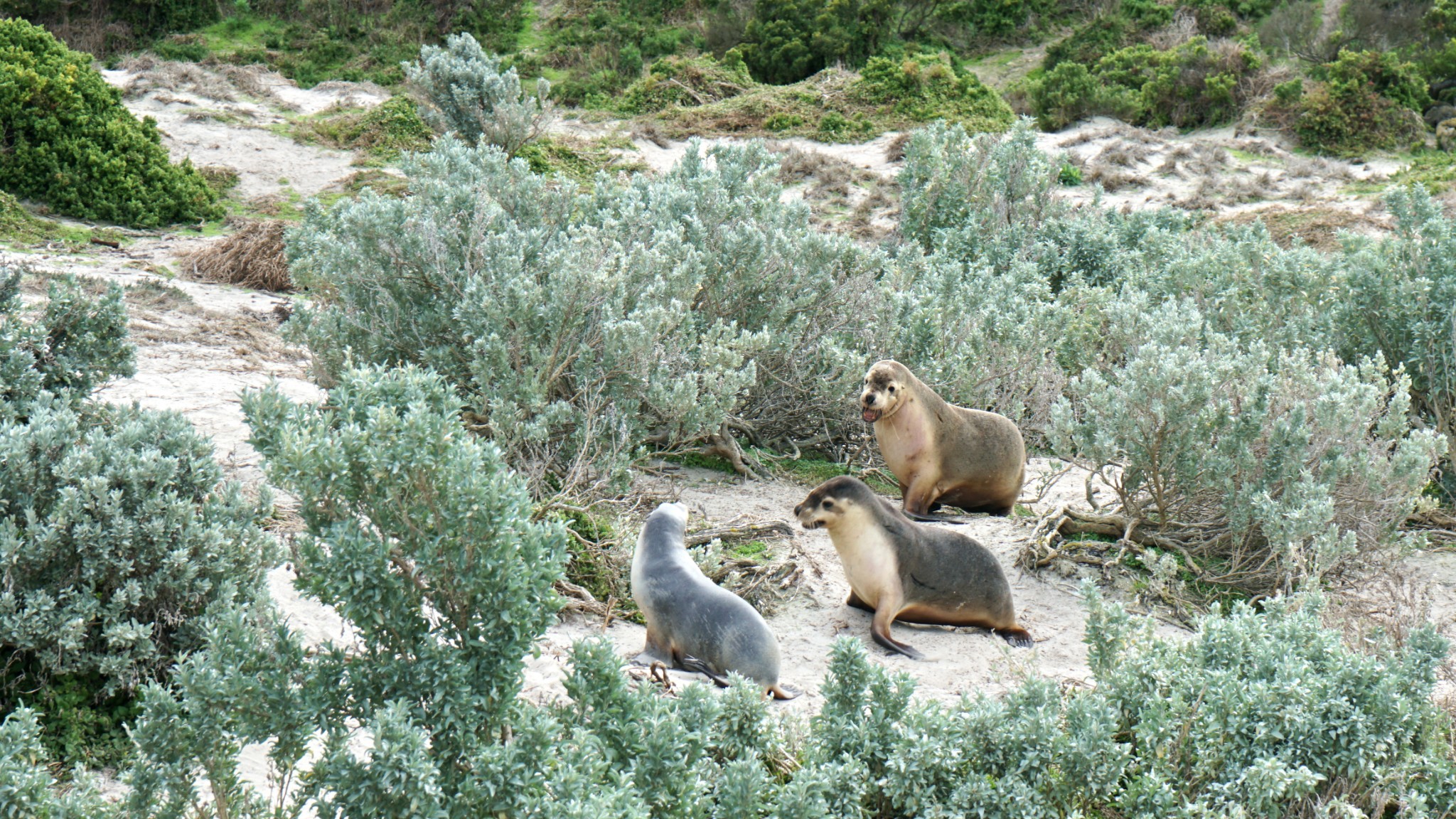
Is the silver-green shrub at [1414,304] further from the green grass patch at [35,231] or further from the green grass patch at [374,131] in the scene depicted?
the green grass patch at [374,131]

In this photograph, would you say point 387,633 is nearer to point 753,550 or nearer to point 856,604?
point 856,604

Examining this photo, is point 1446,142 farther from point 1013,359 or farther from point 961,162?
point 1013,359

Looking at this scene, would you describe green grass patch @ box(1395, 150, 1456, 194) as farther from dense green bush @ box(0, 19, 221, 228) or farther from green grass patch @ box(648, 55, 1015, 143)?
dense green bush @ box(0, 19, 221, 228)

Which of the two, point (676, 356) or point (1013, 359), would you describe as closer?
point (676, 356)

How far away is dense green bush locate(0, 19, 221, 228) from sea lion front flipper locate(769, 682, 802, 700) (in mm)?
10621

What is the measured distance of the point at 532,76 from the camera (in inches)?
859

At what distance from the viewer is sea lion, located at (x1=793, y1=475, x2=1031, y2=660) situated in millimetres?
4355

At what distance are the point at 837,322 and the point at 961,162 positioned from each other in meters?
4.99

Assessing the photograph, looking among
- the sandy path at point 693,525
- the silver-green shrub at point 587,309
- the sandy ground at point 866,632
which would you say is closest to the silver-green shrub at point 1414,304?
the sandy path at point 693,525

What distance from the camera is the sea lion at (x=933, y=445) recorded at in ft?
18.8

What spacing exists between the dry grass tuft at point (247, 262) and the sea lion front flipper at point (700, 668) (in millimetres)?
7568

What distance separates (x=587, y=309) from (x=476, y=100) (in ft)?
34.7

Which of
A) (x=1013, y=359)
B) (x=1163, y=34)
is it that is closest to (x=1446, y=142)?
(x=1163, y=34)

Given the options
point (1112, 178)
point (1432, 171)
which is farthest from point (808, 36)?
point (1432, 171)
